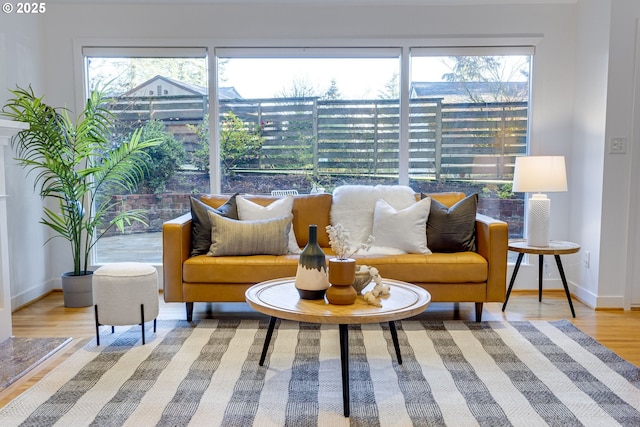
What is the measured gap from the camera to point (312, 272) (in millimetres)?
2420

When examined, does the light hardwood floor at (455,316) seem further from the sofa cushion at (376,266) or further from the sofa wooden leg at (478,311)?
the sofa cushion at (376,266)

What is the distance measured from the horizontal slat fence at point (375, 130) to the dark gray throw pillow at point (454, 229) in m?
0.84

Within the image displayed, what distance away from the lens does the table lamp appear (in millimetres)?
3623

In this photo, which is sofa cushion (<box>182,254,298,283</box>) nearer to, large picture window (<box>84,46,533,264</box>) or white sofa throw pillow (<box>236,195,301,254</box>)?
white sofa throw pillow (<box>236,195,301,254</box>)

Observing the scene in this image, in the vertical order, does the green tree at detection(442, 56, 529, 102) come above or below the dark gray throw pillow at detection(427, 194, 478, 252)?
above

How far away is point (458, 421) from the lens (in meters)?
2.07

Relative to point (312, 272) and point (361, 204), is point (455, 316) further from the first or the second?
point (312, 272)

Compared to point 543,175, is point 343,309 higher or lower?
lower

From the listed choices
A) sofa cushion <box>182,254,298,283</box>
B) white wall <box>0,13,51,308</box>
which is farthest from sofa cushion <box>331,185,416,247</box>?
white wall <box>0,13,51,308</box>

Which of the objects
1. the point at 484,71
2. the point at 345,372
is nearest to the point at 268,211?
the point at 345,372

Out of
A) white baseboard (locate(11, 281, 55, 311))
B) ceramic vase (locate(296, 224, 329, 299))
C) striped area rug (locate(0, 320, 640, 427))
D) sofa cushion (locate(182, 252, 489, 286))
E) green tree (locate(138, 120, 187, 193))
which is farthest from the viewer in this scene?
green tree (locate(138, 120, 187, 193))

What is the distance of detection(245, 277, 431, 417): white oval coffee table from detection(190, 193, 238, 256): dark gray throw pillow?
37.8 inches

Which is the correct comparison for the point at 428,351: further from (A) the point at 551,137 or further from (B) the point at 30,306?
(B) the point at 30,306

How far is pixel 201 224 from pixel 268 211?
1.58 ft
